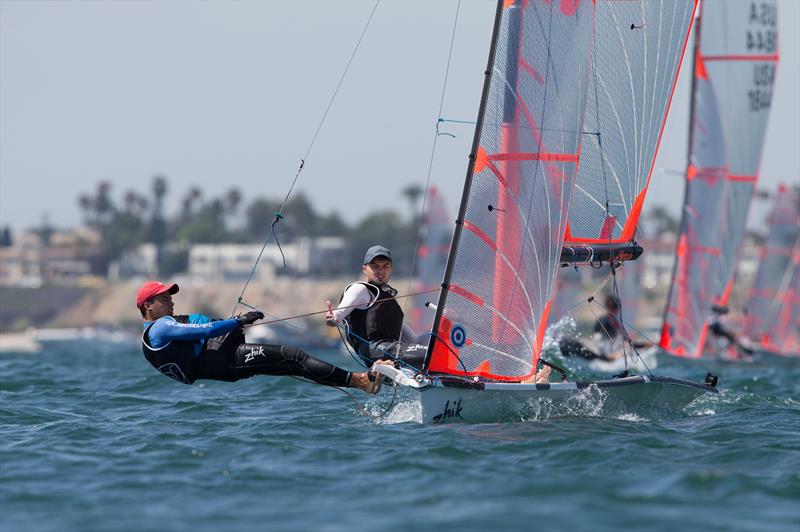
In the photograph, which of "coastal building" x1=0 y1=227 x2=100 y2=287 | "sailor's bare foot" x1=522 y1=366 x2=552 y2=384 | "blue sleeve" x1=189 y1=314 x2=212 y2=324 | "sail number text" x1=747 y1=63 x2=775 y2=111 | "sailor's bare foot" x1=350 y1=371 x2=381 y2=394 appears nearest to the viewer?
"sailor's bare foot" x1=350 y1=371 x2=381 y2=394

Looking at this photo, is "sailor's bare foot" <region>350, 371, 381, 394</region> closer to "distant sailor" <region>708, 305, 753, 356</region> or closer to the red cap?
the red cap

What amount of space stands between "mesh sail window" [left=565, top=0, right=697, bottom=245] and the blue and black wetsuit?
9.35 feet

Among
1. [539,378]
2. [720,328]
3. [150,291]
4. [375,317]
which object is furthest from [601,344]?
[150,291]

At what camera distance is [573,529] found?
20.4 ft

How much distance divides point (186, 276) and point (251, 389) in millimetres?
123774

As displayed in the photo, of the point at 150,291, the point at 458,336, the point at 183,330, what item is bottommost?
the point at 183,330

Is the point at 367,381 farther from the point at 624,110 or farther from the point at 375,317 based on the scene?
the point at 624,110

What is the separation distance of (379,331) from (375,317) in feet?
0.44

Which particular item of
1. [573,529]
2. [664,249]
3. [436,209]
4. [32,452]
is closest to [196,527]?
[573,529]

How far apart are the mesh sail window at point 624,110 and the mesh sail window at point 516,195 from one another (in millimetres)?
1035

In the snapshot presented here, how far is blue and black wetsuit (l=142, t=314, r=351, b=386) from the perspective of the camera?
33.1 ft

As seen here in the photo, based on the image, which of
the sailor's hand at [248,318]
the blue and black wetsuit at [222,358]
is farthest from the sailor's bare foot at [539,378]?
the sailor's hand at [248,318]

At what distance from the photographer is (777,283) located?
112 feet

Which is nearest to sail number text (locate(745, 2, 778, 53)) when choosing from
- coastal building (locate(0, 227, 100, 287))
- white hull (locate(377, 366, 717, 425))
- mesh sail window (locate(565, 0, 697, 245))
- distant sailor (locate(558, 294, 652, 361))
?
distant sailor (locate(558, 294, 652, 361))
